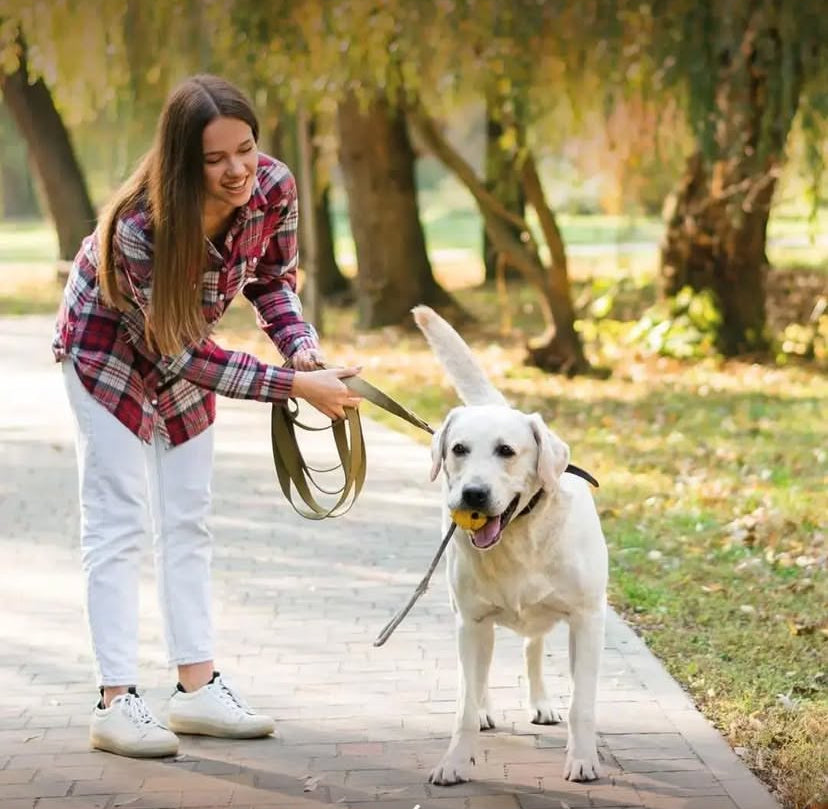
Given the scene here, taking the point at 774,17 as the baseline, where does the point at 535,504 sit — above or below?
below

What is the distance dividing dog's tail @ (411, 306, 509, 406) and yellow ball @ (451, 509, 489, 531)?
801mm

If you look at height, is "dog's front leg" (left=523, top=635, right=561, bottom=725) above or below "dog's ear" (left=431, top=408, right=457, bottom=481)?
below

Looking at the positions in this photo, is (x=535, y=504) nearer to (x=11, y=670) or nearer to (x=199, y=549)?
(x=199, y=549)

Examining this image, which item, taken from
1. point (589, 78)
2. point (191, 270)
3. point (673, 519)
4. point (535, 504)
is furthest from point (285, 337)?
point (589, 78)

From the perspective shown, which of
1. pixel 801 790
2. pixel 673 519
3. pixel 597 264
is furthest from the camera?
pixel 597 264

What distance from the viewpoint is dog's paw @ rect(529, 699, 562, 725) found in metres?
4.90

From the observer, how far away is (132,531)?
4699mm

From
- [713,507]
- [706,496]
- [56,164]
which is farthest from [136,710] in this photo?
[56,164]

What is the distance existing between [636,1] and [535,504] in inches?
325

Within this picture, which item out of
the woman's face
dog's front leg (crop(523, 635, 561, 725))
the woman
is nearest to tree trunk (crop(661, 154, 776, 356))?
dog's front leg (crop(523, 635, 561, 725))

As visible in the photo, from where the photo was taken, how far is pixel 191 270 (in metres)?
4.35

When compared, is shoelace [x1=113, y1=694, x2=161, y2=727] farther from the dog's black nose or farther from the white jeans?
the dog's black nose

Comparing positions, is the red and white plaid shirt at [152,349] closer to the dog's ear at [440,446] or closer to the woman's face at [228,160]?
the woman's face at [228,160]

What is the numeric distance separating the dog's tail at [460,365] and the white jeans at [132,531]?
809mm
